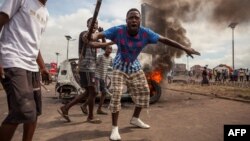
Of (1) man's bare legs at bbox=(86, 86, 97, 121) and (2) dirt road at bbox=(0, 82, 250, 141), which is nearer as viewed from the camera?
(2) dirt road at bbox=(0, 82, 250, 141)

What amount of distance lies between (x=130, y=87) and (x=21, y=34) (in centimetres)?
250

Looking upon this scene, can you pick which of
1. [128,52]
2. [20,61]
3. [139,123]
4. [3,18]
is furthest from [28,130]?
[139,123]

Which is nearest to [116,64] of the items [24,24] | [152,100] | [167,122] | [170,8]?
[167,122]

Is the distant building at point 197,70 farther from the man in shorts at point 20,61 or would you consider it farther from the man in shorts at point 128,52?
the man in shorts at point 20,61

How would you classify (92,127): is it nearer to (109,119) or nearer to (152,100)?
(109,119)

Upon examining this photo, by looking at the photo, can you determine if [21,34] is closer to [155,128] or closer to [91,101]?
[155,128]

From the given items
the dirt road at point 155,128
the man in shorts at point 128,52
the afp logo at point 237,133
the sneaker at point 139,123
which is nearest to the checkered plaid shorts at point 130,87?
the man in shorts at point 128,52

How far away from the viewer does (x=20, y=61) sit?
304 centimetres

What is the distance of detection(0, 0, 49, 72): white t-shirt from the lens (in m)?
2.99

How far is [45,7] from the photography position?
346 cm

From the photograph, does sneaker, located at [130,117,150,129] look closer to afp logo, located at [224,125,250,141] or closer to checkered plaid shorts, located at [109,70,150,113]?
checkered plaid shorts, located at [109,70,150,113]

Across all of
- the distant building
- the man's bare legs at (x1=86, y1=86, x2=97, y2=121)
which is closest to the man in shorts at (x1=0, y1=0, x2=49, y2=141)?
the man's bare legs at (x1=86, y1=86, x2=97, y2=121)

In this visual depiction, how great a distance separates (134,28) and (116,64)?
645 mm

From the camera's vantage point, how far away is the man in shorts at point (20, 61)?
2.89 m
